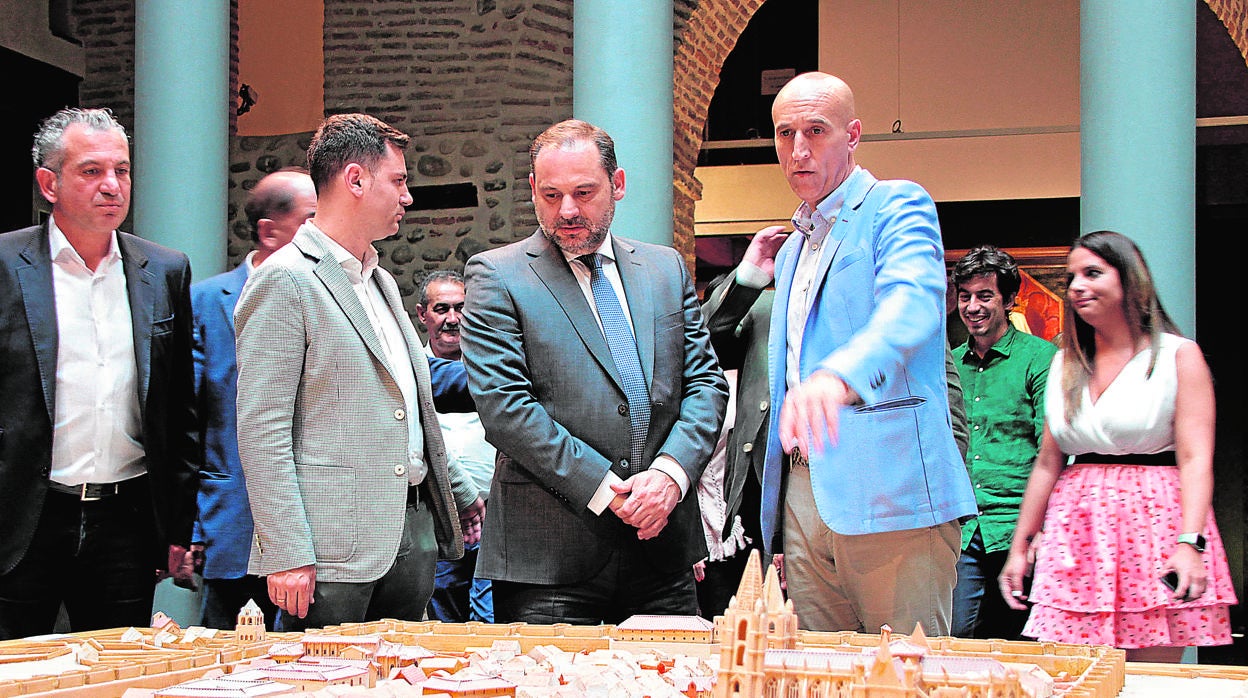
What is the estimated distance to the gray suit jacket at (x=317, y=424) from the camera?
3090mm

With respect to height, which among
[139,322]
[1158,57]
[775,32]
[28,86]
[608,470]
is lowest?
[608,470]

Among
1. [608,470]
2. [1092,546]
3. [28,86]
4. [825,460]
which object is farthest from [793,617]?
[28,86]

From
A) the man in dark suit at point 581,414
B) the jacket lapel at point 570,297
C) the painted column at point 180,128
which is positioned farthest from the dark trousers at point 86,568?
the painted column at point 180,128

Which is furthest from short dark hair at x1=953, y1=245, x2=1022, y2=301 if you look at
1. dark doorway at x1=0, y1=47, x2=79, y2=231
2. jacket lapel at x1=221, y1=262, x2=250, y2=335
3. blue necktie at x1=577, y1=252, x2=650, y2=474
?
dark doorway at x1=0, y1=47, x2=79, y2=231

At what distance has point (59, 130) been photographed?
3654 mm

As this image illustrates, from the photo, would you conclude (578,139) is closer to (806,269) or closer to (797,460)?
(806,269)

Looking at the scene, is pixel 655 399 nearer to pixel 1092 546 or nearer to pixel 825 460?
pixel 825 460

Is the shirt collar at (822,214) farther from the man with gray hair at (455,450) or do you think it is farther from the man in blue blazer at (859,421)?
the man with gray hair at (455,450)

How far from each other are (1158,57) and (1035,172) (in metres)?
5.08

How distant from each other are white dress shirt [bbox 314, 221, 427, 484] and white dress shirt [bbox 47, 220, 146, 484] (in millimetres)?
755

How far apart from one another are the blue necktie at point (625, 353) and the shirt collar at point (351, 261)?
1.82ft

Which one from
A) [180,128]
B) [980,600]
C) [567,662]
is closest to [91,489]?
[567,662]

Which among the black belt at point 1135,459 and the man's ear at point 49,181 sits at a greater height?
the man's ear at point 49,181

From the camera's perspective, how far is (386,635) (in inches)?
103
